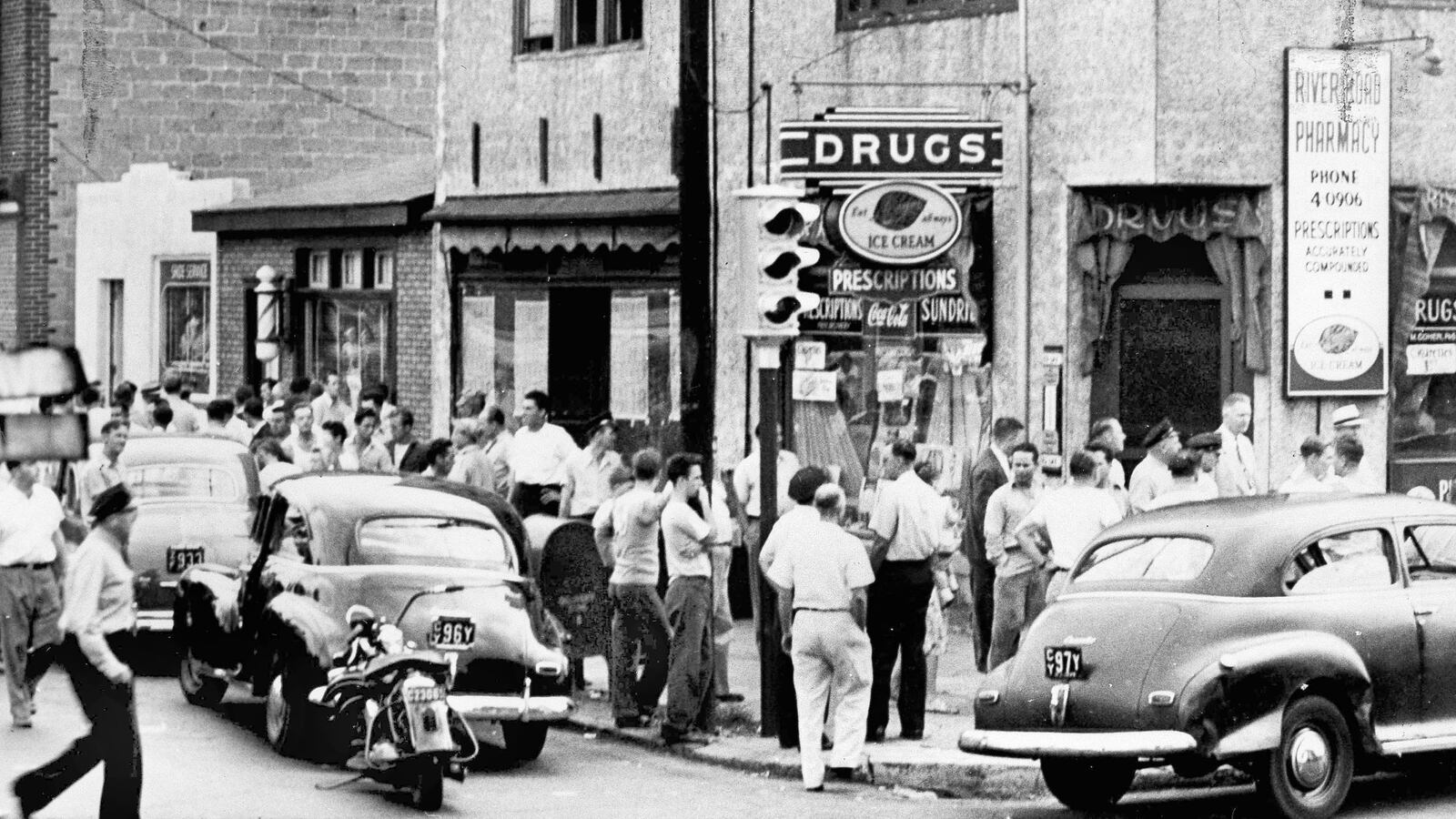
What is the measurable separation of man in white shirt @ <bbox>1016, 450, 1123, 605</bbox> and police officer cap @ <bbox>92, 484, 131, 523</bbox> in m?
5.50

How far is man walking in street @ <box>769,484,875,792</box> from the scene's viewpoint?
41.7ft

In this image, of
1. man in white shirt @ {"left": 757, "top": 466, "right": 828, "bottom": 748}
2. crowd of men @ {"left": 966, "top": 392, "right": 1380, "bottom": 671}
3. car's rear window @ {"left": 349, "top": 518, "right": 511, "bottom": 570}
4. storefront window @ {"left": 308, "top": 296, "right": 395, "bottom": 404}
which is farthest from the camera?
storefront window @ {"left": 308, "top": 296, "right": 395, "bottom": 404}

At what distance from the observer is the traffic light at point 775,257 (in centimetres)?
1404

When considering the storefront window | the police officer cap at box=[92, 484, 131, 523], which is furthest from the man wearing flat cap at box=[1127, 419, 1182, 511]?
the storefront window

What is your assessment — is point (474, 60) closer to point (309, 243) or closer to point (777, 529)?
point (309, 243)

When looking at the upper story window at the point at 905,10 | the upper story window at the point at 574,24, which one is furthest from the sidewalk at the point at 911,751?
the upper story window at the point at 574,24

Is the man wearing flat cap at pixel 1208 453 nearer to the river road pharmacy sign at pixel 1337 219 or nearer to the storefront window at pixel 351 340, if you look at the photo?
the river road pharmacy sign at pixel 1337 219

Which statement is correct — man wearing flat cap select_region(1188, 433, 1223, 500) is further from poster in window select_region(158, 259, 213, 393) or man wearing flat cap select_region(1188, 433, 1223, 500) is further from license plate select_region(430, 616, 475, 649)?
poster in window select_region(158, 259, 213, 393)

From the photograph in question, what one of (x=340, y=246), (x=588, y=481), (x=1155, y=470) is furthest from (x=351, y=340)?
(x=1155, y=470)

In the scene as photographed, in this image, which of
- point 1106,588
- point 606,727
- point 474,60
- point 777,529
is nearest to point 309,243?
point 474,60

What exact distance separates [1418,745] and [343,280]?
17893mm

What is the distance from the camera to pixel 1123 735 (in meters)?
11.1

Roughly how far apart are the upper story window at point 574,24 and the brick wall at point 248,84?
34.1 ft

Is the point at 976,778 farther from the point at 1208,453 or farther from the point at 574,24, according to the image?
the point at 574,24
